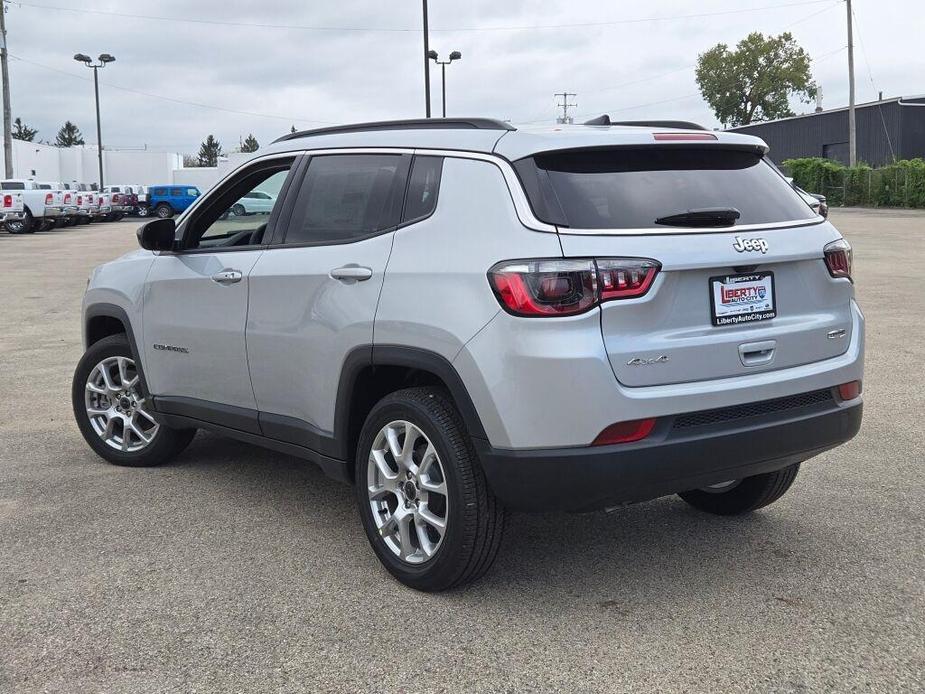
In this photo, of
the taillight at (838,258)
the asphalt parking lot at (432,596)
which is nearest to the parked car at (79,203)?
the asphalt parking lot at (432,596)

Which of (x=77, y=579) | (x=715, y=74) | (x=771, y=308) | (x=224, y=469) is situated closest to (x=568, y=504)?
(x=771, y=308)

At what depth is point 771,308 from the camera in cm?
382

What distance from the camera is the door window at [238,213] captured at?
495 centimetres

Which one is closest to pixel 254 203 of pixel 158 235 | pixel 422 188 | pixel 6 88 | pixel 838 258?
pixel 158 235

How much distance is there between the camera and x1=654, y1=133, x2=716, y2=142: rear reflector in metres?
3.86

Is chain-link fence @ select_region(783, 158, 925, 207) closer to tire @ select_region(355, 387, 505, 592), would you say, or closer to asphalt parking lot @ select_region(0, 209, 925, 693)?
asphalt parking lot @ select_region(0, 209, 925, 693)

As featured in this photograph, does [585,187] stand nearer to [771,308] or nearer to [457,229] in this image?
[457,229]

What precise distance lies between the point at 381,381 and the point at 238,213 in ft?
5.24

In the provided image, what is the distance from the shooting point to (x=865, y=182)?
154 ft

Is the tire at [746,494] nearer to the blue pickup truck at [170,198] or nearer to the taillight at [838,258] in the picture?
the taillight at [838,258]

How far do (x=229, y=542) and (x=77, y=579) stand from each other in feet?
2.20

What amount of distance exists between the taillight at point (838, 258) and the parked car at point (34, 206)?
3556 centimetres

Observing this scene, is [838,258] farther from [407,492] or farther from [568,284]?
[407,492]

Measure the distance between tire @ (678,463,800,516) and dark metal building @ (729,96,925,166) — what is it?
51360mm
